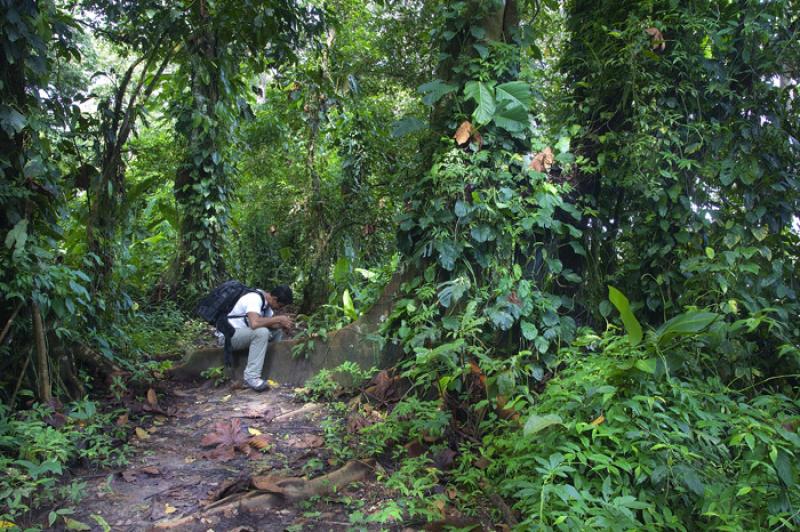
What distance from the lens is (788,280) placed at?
4.57 meters

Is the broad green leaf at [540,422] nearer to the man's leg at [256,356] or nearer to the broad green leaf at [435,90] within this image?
the broad green leaf at [435,90]

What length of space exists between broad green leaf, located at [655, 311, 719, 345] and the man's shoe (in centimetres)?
392

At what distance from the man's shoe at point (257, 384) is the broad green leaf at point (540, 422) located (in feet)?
11.2

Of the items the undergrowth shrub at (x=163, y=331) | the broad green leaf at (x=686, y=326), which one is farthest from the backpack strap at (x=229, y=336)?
the broad green leaf at (x=686, y=326)

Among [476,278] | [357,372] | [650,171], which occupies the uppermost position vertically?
[650,171]

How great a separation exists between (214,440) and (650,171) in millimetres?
4005

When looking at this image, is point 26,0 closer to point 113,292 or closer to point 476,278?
point 113,292

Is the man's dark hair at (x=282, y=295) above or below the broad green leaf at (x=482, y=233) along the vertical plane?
below

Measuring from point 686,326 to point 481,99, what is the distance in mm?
2364

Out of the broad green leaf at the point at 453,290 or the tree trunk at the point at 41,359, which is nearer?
the tree trunk at the point at 41,359

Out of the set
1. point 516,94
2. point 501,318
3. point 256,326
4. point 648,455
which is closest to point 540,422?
point 648,455

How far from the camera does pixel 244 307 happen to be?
19.7 ft

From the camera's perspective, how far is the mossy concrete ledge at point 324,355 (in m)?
5.17

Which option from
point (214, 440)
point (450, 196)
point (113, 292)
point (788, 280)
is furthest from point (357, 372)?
point (788, 280)
